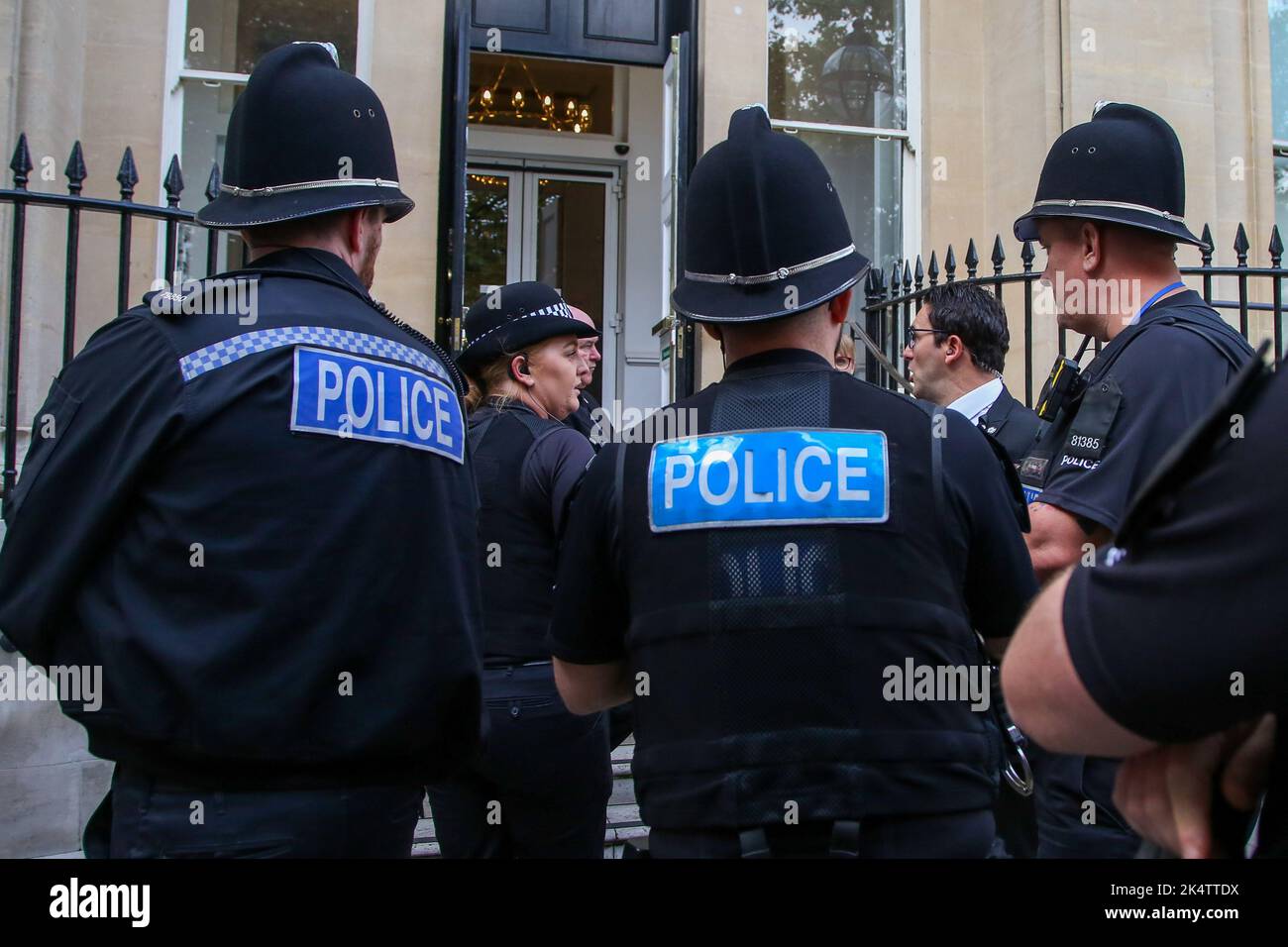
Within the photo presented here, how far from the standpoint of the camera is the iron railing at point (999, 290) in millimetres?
6117

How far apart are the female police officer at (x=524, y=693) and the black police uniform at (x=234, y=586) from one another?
1090 millimetres

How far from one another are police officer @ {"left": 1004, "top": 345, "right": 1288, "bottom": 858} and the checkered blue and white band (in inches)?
57.8

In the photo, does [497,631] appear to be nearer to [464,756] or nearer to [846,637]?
[464,756]

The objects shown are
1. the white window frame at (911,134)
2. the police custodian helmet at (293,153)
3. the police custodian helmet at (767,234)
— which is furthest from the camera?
the white window frame at (911,134)

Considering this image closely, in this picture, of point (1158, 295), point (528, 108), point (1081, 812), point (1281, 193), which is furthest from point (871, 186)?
point (1081, 812)

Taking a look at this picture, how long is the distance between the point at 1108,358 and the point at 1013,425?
131cm

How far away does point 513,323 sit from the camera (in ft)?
12.4

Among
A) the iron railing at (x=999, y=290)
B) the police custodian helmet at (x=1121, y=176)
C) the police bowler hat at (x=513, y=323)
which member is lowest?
the police bowler hat at (x=513, y=323)

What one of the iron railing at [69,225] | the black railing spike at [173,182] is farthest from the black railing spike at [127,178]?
the black railing spike at [173,182]

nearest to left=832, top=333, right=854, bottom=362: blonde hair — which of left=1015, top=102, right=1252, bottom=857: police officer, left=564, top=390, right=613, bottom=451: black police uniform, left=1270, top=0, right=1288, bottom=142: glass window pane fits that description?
left=564, top=390, right=613, bottom=451: black police uniform

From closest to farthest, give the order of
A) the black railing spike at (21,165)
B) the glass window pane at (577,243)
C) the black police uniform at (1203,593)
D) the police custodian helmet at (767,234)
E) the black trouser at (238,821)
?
1. the black police uniform at (1203,593)
2. the black trouser at (238,821)
3. the police custodian helmet at (767,234)
4. the black railing spike at (21,165)
5. the glass window pane at (577,243)

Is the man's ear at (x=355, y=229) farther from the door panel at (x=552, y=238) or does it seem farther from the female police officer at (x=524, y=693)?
the door panel at (x=552, y=238)

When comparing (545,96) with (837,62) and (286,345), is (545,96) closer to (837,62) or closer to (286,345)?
(837,62)

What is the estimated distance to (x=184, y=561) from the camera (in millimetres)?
1941
